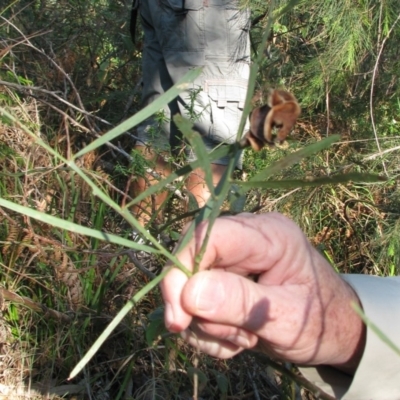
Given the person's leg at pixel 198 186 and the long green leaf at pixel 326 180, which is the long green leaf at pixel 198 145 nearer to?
the long green leaf at pixel 326 180

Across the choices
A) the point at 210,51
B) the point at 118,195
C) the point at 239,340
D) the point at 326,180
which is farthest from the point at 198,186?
the point at 326,180

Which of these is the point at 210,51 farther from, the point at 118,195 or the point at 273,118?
the point at 273,118

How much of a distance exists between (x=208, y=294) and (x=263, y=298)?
101 millimetres

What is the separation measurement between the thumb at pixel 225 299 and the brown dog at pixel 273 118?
0.55 feet

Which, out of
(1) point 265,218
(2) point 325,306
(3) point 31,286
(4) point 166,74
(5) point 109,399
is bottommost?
(5) point 109,399

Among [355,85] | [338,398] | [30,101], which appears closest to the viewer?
[338,398]

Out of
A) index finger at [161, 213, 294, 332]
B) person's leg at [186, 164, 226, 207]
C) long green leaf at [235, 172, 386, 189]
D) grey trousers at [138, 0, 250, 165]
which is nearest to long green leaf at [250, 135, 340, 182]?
long green leaf at [235, 172, 386, 189]

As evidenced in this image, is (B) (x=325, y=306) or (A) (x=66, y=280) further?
(A) (x=66, y=280)

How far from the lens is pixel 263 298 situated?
0.80m

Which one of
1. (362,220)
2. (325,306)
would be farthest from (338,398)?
(362,220)

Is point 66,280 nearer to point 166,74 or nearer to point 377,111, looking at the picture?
point 166,74

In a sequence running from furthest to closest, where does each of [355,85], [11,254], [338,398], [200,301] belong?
[355,85]
[11,254]
[338,398]
[200,301]

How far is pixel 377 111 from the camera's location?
257cm

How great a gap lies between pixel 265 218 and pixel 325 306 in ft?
0.52
